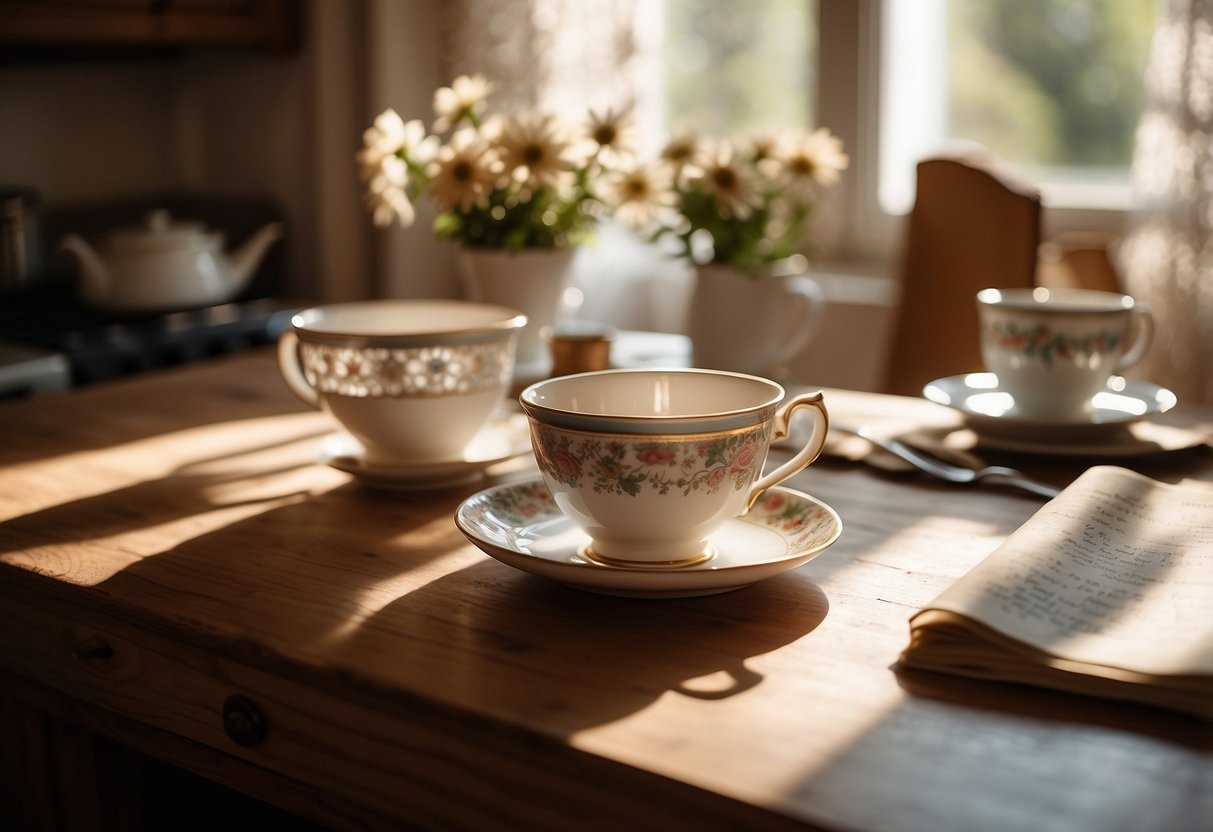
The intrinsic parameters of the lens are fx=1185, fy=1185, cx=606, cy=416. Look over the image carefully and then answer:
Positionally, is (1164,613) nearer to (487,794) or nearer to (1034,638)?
(1034,638)

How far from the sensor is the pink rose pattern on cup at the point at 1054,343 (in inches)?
42.0

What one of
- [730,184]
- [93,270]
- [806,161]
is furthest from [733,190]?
[93,270]

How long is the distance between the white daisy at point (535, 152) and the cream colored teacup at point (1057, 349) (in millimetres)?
504

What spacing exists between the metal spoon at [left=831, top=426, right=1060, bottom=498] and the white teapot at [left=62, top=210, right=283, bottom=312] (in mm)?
1552

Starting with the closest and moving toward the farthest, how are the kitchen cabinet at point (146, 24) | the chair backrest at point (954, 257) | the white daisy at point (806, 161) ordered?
the white daisy at point (806, 161), the chair backrest at point (954, 257), the kitchen cabinet at point (146, 24)

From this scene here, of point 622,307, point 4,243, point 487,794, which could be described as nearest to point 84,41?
point 4,243

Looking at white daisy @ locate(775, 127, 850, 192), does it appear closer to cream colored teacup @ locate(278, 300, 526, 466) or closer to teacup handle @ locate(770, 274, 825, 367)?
teacup handle @ locate(770, 274, 825, 367)

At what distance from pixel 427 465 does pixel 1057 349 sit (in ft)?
1.88

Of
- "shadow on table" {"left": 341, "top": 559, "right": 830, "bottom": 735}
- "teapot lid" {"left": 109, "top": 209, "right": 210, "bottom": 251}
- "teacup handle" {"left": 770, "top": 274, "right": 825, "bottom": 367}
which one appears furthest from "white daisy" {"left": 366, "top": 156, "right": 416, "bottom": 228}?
"teapot lid" {"left": 109, "top": 209, "right": 210, "bottom": 251}

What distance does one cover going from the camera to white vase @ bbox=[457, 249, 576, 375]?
143cm

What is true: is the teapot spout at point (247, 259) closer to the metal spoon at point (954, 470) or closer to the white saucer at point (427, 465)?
the white saucer at point (427, 465)

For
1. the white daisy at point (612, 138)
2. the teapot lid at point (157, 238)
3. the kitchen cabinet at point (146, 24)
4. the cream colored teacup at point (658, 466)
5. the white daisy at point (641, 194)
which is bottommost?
the cream colored teacup at point (658, 466)

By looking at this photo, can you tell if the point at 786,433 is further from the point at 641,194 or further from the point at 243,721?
the point at 641,194

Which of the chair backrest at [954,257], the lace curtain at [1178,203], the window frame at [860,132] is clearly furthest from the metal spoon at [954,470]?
the window frame at [860,132]
